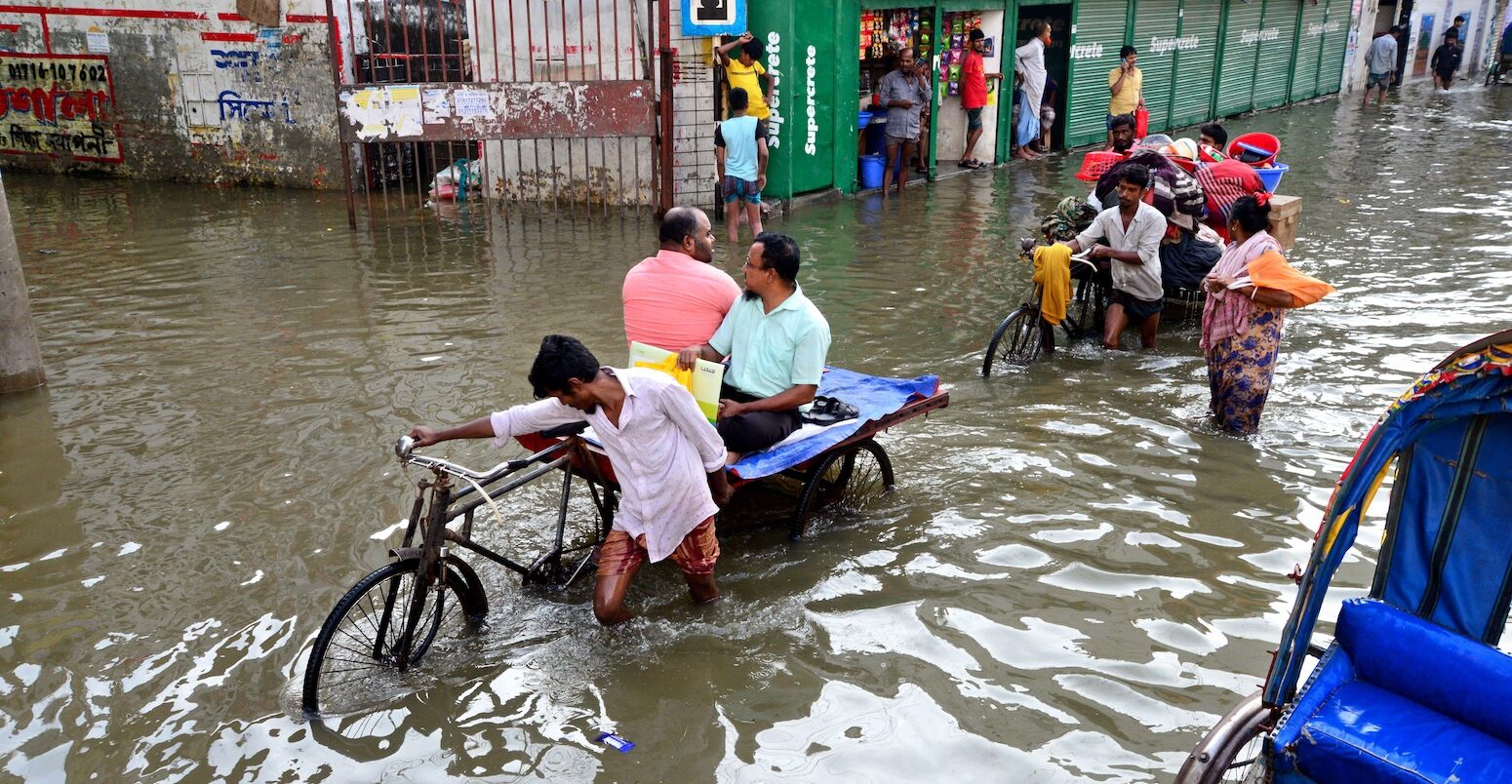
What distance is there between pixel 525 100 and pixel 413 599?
323 inches

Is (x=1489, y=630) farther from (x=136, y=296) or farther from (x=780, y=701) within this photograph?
(x=136, y=296)

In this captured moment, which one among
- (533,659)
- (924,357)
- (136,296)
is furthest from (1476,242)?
(136,296)

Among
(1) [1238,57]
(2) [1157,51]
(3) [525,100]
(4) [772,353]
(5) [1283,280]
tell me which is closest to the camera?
(4) [772,353]

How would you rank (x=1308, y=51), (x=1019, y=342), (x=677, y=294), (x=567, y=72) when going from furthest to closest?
(x=1308, y=51), (x=567, y=72), (x=1019, y=342), (x=677, y=294)

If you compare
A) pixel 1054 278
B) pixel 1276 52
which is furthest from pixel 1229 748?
pixel 1276 52

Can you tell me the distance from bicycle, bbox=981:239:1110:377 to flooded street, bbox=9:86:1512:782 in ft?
0.60

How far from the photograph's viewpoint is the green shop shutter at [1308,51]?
25250 mm

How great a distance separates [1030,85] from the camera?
16.1 m

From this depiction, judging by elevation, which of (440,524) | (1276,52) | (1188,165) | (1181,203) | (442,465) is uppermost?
(1276,52)

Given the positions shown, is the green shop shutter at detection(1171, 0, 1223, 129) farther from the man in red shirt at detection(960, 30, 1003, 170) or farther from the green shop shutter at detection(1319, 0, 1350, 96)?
the green shop shutter at detection(1319, 0, 1350, 96)

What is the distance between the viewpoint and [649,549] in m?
4.39

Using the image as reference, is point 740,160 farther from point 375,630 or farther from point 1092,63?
point 1092,63

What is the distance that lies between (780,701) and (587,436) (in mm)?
1433

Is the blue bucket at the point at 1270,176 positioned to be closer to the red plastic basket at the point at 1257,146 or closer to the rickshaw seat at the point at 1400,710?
the red plastic basket at the point at 1257,146
